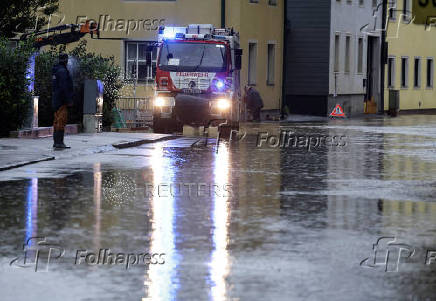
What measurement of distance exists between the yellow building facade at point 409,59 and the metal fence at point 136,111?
2867cm

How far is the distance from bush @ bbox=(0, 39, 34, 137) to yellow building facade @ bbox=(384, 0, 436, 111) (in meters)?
40.9

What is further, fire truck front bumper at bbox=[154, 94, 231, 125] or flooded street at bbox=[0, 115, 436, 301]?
fire truck front bumper at bbox=[154, 94, 231, 125]

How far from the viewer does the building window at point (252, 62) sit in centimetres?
5016

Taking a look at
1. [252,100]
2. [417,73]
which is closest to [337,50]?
[252,100]

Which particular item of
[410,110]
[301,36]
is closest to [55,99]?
[301,36]
